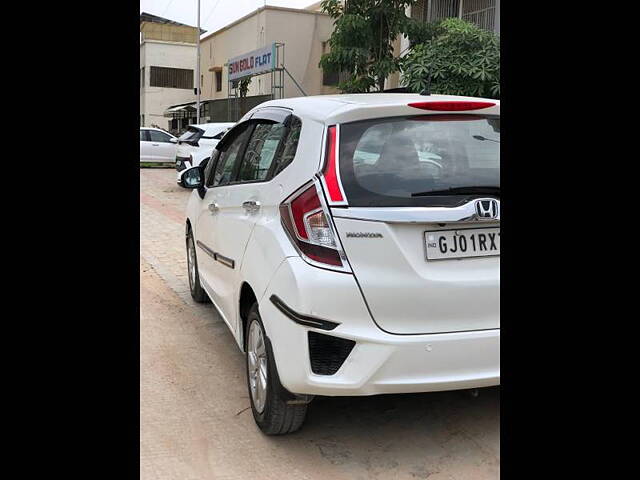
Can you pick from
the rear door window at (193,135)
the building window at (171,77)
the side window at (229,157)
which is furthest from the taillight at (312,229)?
the building window at (171,77)

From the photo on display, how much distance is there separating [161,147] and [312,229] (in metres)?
20.3

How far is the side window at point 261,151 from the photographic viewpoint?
136 inches

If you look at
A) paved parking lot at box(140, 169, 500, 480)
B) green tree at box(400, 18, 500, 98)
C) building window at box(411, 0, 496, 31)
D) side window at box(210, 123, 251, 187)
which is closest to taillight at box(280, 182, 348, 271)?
paved parking lot at box(140, 169, 500, 480)

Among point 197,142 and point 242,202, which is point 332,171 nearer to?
point 242,202

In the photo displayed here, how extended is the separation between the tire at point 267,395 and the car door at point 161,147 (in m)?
19.6

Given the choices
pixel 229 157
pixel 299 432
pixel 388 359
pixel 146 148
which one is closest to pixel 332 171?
pixel 388 359

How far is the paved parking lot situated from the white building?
4054 cm

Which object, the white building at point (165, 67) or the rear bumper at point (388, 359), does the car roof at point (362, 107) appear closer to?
the rear bumper at point (388, 359)

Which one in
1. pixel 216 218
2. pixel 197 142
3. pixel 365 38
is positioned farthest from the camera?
pixel 197 142

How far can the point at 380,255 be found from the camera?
2.71m

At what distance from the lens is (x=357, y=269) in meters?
2.71

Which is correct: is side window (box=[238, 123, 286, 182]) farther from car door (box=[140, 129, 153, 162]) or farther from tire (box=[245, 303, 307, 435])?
car door (box=[140, 129, 153, 162])

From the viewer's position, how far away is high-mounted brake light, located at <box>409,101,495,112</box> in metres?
3.00
